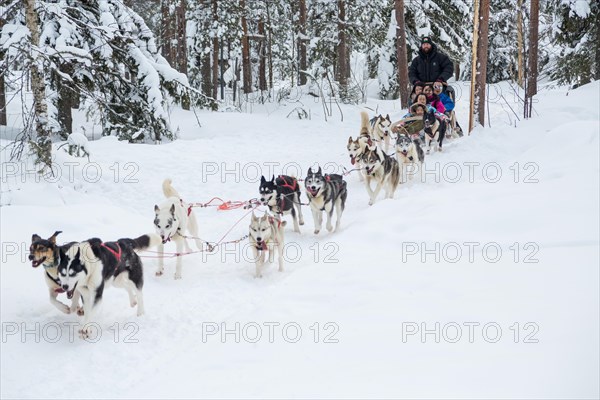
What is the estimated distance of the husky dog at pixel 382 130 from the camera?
11.1 metres

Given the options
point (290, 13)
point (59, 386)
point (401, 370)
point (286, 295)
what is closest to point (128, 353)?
point (59, 386)

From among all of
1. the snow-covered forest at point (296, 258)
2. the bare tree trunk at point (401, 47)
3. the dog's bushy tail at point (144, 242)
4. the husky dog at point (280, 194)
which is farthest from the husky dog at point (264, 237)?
the bare tree trunk at point (401, 47)

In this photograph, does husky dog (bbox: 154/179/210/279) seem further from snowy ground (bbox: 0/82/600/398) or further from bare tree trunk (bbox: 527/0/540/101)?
bare tree trunk (bbox: 527/0/540/101)

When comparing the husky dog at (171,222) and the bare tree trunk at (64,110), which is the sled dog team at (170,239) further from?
the bare tree trunk at (64,110)

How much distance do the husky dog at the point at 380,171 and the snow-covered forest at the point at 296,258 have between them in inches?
12.7

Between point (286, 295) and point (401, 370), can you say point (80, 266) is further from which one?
point (401, 370)

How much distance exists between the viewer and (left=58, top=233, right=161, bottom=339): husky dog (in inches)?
161

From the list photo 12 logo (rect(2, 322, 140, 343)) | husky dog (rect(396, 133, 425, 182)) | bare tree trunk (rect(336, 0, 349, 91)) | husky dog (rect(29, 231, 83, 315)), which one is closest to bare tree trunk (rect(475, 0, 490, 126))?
husky dog (rect(396, 133, 425, 182))

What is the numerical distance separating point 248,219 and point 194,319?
335 centimetres

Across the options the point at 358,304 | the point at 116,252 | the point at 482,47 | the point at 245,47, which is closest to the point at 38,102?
the point at 116,252

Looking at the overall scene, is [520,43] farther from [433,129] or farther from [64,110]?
[64,110]

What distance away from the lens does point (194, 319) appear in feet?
15.8

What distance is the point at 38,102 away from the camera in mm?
7762

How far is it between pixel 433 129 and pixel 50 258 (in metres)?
8.10
